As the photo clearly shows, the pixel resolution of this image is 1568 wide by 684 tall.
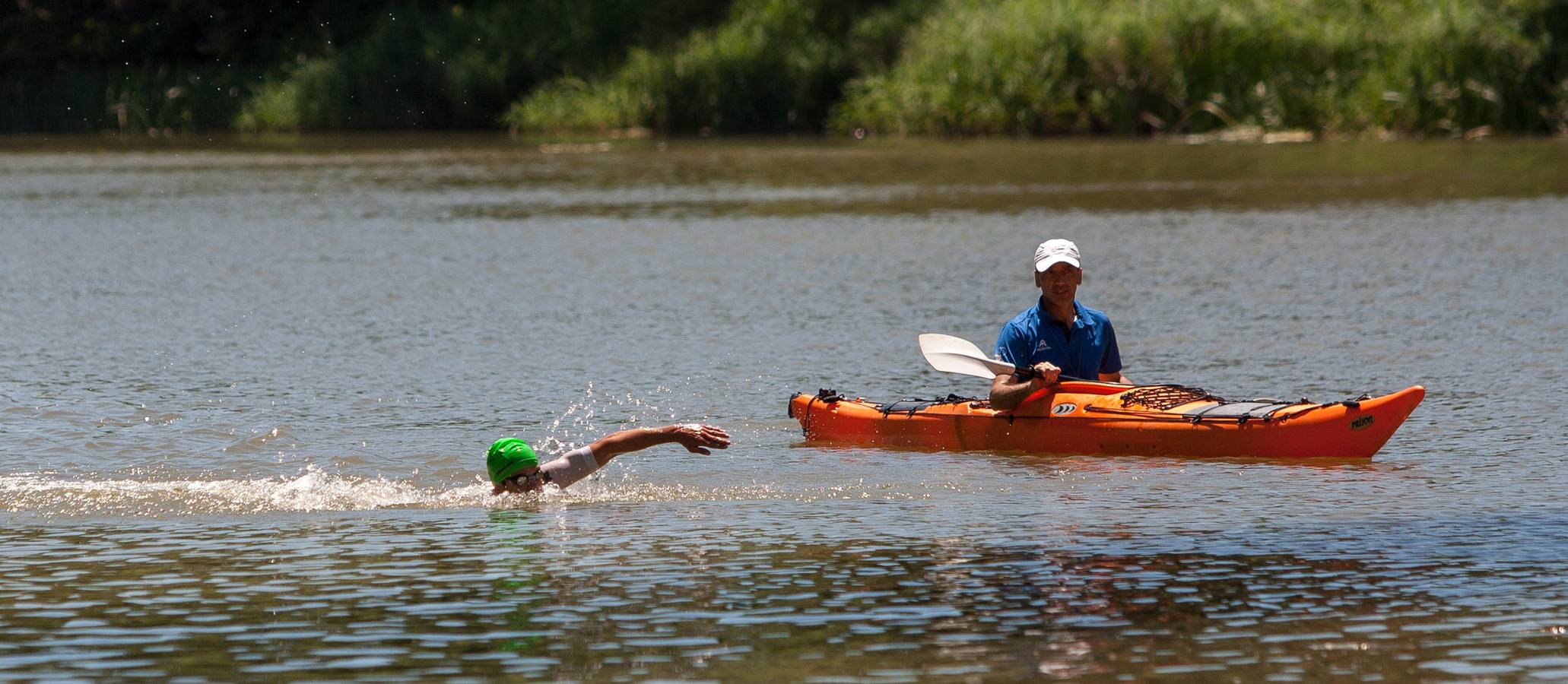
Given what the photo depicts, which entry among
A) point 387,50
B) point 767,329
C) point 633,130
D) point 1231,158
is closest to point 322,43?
point 387,50

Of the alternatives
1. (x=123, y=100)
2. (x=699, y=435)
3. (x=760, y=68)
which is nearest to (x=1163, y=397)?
(x=699, y=435)

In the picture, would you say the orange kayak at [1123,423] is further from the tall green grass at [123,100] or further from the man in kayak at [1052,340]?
the tall green grass at [123,100]

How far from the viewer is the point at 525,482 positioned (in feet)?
29.1

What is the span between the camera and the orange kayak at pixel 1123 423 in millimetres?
9633

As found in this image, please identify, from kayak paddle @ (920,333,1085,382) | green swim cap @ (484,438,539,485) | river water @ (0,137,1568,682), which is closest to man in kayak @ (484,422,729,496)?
green swim cap @ (484,438,539,485)

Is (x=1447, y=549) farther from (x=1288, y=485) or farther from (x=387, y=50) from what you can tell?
(x=387, y=50)

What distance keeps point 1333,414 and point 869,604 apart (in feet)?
11.5

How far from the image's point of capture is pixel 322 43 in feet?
177

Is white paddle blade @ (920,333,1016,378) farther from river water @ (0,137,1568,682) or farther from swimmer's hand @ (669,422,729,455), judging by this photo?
swimmer's hand @ (669,422,729,455)

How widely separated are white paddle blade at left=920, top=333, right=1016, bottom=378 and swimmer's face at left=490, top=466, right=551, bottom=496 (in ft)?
7.64

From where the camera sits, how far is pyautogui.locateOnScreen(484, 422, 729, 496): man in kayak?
28.4ft

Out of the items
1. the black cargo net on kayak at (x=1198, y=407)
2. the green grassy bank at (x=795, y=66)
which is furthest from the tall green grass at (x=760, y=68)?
the black cargo net on kayak at (x=1198, y=407)

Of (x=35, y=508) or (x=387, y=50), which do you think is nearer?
(x=35, y=508)

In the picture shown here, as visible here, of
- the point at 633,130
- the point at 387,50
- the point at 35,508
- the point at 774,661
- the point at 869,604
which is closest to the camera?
the point at 774,661
